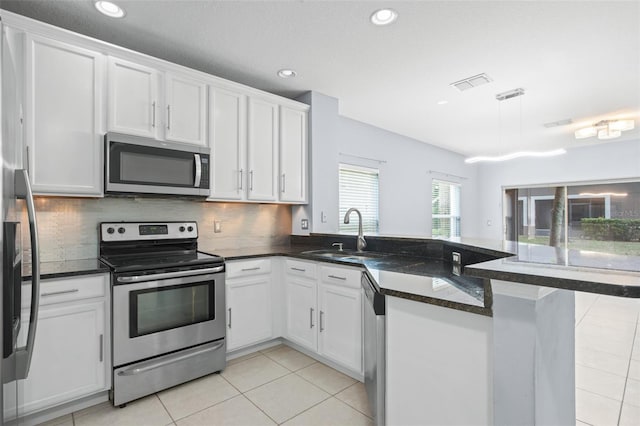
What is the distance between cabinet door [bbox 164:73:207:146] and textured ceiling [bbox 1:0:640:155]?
267mm

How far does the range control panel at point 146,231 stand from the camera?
245 cm

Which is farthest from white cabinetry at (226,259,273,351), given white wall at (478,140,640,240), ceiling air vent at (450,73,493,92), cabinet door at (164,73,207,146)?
white wall at (478,140,640,240)

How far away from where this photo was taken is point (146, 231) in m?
2.62

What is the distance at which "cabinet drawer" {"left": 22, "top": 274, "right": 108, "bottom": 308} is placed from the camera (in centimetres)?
183

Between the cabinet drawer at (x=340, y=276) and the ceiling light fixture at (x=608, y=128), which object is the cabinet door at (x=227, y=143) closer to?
the cabinet drawer at (x=340, y=276)

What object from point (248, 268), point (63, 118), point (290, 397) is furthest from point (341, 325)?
point (63, 118)

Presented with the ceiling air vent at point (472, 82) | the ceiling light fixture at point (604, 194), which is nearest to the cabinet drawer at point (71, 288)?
the ceiling air vent at point (472, 82)

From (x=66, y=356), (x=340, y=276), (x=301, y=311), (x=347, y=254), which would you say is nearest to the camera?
(x=66, y=356)

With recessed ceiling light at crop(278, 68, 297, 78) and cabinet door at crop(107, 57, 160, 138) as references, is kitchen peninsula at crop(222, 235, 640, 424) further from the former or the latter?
recessed ceiling light at crop(278, 68, 297, 78)

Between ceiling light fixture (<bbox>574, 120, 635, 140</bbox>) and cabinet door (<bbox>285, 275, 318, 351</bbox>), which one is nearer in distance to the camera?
cabinet door (<bbox>285, 275, 318, 351</bbox>)

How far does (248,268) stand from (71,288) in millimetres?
1192

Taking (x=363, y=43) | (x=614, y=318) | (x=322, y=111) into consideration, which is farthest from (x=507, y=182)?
(x=363, y=43)

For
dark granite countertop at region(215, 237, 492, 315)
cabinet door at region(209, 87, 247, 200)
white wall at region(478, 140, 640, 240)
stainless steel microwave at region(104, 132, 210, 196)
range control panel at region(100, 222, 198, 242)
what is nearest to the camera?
dark granite countertop at region(215, 237, 492, 315)

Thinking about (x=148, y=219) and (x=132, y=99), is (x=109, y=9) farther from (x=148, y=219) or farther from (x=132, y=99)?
(x=148, y=219)
